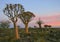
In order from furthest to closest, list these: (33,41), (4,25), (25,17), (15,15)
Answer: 1. (4,25)
2. (25,17)
3. (15,15)
4. (33,41)

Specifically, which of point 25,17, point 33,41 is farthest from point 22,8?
point 33,41

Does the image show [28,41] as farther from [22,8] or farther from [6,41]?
[22,8]

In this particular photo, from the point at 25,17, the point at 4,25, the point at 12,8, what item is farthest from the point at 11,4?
the point at 4,25

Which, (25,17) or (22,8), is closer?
(22,8)

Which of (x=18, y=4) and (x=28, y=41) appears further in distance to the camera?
(x=18, y=4)

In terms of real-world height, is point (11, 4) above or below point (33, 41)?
above

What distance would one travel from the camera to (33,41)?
27.5m

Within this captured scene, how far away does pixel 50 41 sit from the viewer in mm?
29656

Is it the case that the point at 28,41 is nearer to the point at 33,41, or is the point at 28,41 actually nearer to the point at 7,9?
the point at 33,41

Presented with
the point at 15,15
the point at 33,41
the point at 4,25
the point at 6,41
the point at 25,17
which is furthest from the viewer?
the point at 4,25

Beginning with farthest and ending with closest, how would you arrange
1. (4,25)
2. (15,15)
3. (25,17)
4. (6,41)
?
(4,25)
(25,17)
(15,15)
(6,41)

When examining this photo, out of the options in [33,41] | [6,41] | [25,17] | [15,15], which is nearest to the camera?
[33,41]

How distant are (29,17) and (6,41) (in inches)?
639

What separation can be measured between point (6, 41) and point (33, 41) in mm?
4553
